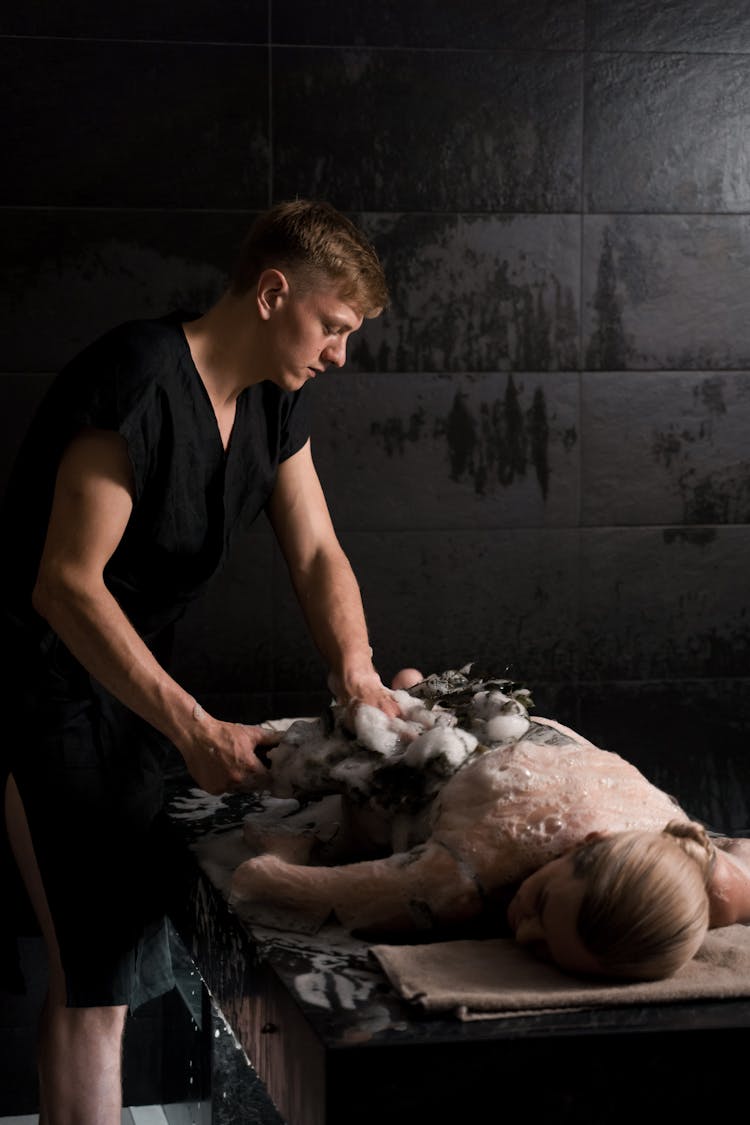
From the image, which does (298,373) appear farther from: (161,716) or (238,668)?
(238,668)

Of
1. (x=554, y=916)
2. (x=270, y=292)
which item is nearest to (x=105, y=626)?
(x=270, y=292)

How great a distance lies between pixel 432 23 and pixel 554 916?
2516mm

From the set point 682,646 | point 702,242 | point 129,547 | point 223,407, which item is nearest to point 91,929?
point 129,547

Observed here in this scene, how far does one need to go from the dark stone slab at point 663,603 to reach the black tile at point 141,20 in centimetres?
148

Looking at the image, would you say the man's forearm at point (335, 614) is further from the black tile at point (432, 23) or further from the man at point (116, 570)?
the black tile at point (432, 23)

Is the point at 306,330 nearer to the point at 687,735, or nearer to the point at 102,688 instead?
the point at 102,688

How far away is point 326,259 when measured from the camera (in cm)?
210

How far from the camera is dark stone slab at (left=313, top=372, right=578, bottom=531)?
3.44m

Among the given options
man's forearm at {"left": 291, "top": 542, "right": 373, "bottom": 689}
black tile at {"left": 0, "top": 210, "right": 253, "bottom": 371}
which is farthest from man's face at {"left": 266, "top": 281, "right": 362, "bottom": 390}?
black tile at {"left": 0, "top": 210, "right": 253, "bottom": 371}

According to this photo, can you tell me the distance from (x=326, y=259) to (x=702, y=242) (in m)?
1.73

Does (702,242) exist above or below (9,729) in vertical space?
above

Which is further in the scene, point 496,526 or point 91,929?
point 496,526

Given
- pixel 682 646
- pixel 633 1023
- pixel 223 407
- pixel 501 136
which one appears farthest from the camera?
pixel 682 646

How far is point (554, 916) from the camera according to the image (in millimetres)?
1444
